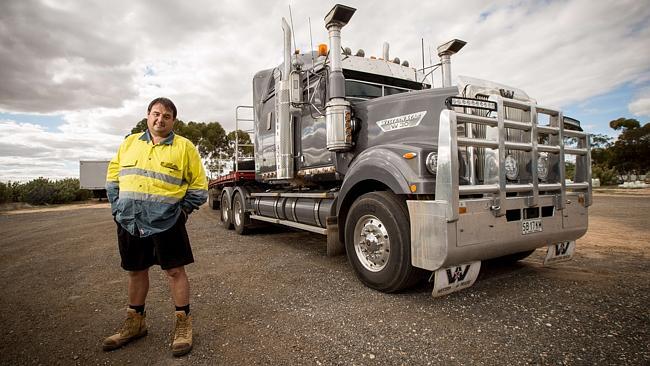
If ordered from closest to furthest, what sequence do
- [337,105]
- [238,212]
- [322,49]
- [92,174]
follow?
[337,105] < [322,49] < [238,212] < [92,174]

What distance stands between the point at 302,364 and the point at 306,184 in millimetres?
3661

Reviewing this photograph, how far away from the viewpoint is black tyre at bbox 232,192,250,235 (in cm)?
735

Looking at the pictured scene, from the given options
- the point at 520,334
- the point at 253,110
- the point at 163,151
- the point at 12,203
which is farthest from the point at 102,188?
the point at 520,334

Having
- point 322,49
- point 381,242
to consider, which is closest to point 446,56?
point 322,49

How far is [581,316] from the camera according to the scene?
270 cm

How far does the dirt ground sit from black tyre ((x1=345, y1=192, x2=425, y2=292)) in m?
0.19

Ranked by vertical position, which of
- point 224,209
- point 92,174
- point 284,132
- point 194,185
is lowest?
point 224,209

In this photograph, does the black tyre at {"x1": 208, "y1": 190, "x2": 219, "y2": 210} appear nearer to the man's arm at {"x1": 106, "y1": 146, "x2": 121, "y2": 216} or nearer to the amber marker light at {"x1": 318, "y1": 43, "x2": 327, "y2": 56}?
the amber marker light at {"x1": 318, "y1": 43, "x2": 327, "y2": 56}

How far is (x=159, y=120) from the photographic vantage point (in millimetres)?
2453

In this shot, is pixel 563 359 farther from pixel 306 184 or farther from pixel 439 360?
pixel 306 184

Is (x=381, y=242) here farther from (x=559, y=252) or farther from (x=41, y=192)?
(x=41, y=192)

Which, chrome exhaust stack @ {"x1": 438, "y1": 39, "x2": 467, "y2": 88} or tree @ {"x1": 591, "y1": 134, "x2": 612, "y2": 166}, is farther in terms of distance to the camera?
tree @ {"x1": 591, "y1": 134, "x2": 612, "y2": 166}

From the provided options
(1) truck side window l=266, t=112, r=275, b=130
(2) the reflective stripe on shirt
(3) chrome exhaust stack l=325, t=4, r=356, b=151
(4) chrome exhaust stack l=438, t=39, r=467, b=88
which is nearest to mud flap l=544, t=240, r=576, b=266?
(3) chrome exhaust stack l=325, t=4, r=356, b=151

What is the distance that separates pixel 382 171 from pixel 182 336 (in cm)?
218
